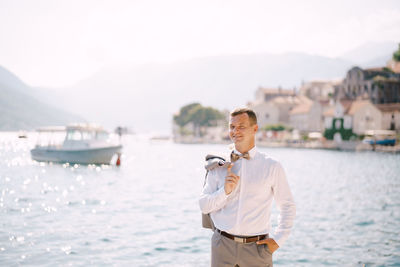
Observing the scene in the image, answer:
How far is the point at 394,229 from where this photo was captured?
42.8ft

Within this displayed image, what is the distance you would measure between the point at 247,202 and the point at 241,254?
45 cm

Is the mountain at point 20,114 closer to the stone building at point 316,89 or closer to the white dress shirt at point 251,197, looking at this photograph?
the stone building at point 316,89

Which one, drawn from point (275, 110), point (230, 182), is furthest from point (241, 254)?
point (275, 110)

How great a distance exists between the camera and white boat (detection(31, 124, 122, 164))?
37938mm

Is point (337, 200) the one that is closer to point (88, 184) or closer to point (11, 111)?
point (88, 184)

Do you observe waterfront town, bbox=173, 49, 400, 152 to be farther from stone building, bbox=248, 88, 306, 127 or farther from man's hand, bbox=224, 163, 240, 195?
man's hand, bbox=224, 163, 240, 195

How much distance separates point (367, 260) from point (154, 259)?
195 inches

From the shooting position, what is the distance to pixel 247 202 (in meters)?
3.48

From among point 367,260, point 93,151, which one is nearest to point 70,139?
point 93,151

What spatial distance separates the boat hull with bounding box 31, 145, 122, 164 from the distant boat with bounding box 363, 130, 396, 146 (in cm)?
4458

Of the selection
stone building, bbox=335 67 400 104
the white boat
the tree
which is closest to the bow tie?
the white boat

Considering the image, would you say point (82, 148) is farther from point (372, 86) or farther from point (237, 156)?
point (372, 86)

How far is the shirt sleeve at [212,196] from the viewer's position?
3373 millimetres

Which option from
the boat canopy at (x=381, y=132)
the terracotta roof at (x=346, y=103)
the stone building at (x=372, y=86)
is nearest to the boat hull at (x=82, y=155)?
the boat canopy at (x=381, y=132)
